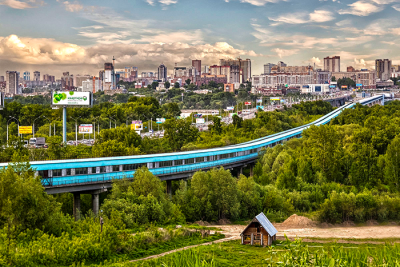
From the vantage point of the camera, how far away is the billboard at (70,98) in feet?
238

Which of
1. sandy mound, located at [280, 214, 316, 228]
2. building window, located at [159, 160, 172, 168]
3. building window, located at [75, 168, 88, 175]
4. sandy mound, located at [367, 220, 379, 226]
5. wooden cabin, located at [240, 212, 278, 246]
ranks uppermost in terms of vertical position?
building window, located at [75, 168, 88, 175]

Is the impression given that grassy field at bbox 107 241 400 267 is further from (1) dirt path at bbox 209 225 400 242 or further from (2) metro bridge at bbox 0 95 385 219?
(2) metro bridge at bbox 0 95 385 219

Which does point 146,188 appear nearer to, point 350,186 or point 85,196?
point 85,196

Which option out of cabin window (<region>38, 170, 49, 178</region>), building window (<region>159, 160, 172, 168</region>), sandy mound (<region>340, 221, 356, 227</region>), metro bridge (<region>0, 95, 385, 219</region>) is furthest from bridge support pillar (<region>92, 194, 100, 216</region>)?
sandy mound (<region>340, 221, 356, 227</region>)

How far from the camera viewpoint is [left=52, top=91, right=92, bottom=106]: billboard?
7269cm

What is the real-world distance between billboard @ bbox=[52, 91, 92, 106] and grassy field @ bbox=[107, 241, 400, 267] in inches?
1793

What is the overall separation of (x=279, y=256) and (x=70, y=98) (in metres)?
59.2

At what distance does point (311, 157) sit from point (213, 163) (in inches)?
459

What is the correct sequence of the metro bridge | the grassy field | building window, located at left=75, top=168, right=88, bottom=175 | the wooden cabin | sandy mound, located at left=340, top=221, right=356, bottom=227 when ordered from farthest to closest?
sandy mound, located at left=340, top=221, right=356, bottom=227
building window, located at left=75, top=168, right=88, bottom=175
the metro bridge
the wooden cabin
the grassy field

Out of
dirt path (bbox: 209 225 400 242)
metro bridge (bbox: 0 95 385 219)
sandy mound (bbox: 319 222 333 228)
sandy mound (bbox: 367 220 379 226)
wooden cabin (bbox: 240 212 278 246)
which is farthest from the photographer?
sandy mound (bbox: 367 220 379 226)

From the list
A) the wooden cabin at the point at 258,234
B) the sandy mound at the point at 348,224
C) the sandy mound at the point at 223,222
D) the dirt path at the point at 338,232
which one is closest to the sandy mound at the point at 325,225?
the dirt path at the point at 338,232

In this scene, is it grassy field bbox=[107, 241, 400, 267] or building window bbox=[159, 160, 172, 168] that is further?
building window bbox=[159, 160, 172, 168]

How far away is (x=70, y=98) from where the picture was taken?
72.9 meters

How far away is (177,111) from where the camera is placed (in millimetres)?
136250
